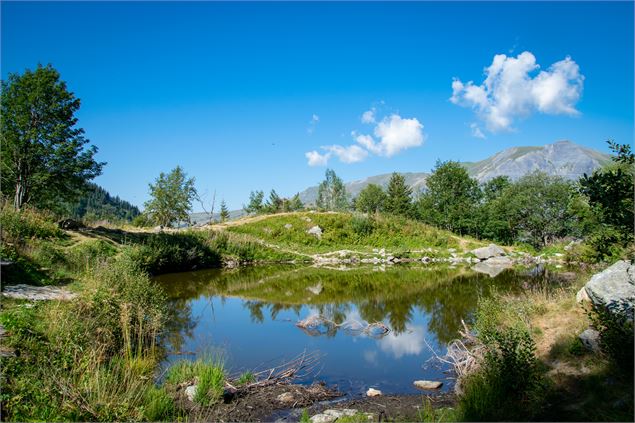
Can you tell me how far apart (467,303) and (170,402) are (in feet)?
42.0

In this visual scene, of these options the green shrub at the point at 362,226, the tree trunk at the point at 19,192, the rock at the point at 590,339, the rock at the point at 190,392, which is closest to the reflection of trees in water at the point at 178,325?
the rock at the point at 190,392

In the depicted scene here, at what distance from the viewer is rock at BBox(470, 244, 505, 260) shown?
33844 mm

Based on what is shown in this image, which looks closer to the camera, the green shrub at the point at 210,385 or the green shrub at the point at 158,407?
the green shrub at the point at 158,407

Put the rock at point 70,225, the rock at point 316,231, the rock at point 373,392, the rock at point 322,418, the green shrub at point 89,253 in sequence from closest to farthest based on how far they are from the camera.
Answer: the rock at point 322,418, the rock at point 373,392, the green shrub at point 89,253, the rock at point 70,225, the rock at point 316,231

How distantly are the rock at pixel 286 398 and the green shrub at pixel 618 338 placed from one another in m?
5.19

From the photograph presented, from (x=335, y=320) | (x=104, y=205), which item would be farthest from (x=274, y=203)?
(x=104, y=205)

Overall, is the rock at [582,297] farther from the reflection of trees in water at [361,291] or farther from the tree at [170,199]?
the tree at [170,199]

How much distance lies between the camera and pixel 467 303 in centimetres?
1573

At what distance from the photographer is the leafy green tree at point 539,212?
40375 millimetres

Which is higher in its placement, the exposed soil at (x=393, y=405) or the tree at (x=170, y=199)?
the tree at (x=170, y=199)

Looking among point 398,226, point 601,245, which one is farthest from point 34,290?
point 398,226

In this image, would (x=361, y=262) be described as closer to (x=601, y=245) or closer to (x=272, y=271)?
(x=272, y=271)

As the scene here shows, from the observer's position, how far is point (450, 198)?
48312mm

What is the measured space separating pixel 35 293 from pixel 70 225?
13440 mm
